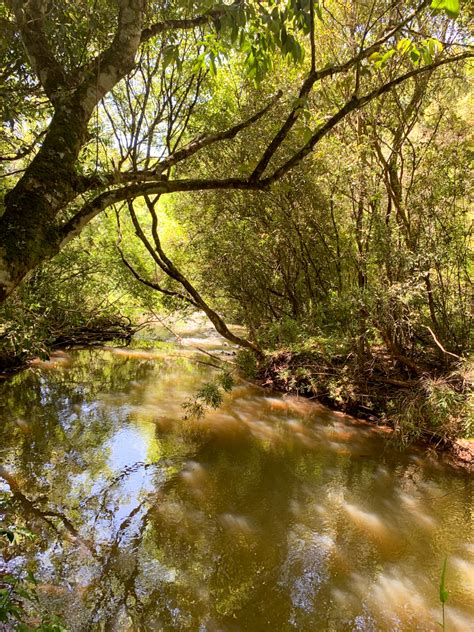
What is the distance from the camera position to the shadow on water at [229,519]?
3756 mm

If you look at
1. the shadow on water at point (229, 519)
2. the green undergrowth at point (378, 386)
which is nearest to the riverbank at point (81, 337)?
the shadow on water at point (229, 519)

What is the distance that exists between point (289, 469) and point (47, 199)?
534 centimetres

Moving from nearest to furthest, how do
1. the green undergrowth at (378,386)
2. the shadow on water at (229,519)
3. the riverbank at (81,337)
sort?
the shadow on water at (229,519), the green undergrowth at (378,386), the riverbank at (81,337)

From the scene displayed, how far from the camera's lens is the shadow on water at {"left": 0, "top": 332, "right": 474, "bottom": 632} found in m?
3.76

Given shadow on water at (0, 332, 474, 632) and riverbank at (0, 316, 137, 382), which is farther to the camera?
riverbank at (0, 316, 137, 382)

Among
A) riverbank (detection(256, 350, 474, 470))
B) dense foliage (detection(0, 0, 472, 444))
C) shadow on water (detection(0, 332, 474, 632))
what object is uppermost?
dense foliage (detection(0, 0, 472, 444))

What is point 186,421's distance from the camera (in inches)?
318

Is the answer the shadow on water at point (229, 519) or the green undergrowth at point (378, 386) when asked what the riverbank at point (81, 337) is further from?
the green undergrowth at point (378, 386)

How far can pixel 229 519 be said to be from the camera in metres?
5.04

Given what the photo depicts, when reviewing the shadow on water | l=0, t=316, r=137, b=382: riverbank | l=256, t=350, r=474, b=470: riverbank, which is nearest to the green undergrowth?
l=256, t=350, r=474, b=470: riverbank

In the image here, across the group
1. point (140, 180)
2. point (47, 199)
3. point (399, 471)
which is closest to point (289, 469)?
point (399, 471)

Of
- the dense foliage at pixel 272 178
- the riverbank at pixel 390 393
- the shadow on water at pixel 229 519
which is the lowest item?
the shadow on water at pixel 229 519

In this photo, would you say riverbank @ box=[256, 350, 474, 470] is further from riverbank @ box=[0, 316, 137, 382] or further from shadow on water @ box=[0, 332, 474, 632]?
riverbank @ box=[0, 316, 137, 382]

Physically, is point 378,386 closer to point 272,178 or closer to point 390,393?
point 390,393
